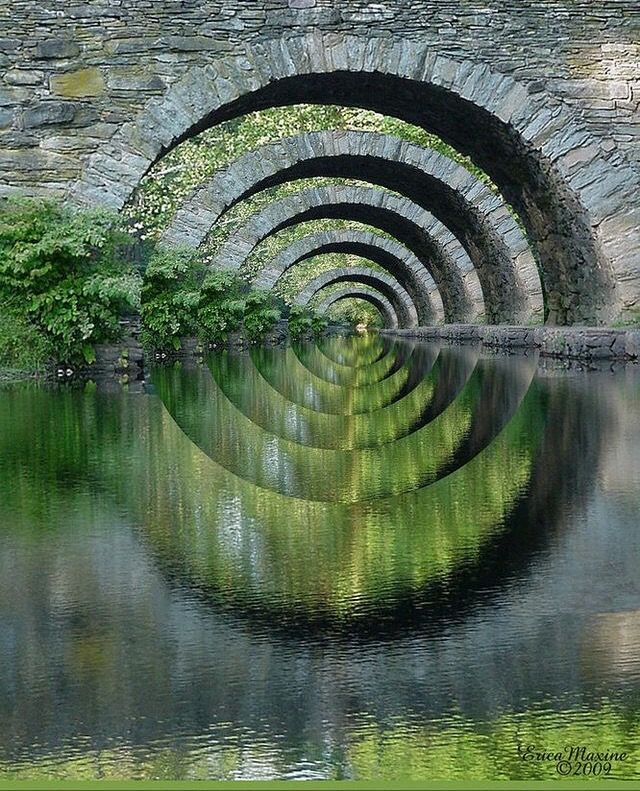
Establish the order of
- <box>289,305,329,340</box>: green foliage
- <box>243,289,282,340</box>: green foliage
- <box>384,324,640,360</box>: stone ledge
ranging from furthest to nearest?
<box>289,305,329,340</box>: green foliage
<box>243,289,282,340</box>: green foliage
<box>384,324,640,360</box>: stone ledge

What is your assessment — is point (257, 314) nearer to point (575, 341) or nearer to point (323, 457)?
point (575, 341)

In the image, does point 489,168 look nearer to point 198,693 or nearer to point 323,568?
point 323,568

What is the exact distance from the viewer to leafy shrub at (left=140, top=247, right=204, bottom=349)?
17484 mm

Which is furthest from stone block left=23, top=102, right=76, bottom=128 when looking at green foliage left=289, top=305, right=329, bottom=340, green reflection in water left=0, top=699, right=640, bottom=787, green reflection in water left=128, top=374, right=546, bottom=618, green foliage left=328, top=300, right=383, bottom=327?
green foliage left=328, top=300, right=383, bottom=327

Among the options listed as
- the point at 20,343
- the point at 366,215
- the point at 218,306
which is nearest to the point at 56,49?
the point at 20,343

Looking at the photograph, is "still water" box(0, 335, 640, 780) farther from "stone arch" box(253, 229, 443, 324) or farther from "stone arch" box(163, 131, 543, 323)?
"stone arch" box(253, 229, 443, 324)

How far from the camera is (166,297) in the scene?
17.8m

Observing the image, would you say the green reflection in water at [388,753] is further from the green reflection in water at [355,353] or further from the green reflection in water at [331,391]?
the green reflection in water at [355,353]

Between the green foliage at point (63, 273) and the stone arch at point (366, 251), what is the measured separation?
18.4 m

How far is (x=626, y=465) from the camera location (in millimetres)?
4797

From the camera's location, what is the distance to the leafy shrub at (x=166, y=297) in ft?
57.4

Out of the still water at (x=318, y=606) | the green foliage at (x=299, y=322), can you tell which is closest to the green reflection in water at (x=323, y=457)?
the still water at (x=318, y=606)

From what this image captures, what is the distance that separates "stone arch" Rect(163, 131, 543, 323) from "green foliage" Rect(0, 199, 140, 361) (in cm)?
850

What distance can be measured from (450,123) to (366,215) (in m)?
13.6
